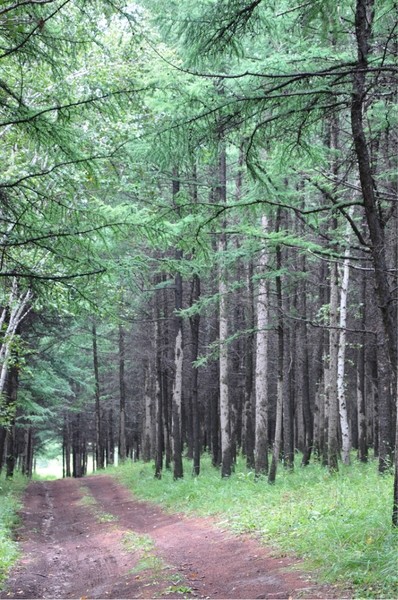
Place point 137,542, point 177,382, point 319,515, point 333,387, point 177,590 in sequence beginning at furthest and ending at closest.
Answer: point 177,382 → point 333,387 → point 137,542 → point 319,515 → point 177,590

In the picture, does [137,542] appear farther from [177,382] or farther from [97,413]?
[97,413]

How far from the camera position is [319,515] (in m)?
→ 9.04

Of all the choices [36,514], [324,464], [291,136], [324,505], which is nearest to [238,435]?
[324,464]

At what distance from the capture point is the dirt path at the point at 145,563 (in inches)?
268

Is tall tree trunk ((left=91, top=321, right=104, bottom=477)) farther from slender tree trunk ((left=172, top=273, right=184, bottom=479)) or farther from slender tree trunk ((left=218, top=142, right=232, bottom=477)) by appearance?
slender tree trunk ((left=218, top=142, right=232, bottom=477))

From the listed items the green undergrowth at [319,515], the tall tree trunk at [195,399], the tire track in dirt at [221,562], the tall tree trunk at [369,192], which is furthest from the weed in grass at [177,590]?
the tall tree trunk at [195,399]

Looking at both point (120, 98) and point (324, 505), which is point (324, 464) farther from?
point (120, 98)

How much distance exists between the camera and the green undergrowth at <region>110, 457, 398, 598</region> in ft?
19.9

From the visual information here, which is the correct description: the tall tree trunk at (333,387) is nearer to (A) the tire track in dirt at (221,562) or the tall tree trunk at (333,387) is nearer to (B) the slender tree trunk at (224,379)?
(B) the slender tree trunk at (224,379)

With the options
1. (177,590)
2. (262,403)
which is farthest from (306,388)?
(177,590)

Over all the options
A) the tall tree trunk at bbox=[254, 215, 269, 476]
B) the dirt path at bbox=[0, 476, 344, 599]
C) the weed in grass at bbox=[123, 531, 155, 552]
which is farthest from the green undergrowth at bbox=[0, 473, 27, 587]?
the tall tree trunk at bbox=[254, 215, 269, 476]

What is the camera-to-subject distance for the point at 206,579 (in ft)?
24.4

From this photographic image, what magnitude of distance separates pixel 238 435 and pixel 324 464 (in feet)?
44.5

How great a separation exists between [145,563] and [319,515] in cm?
296
